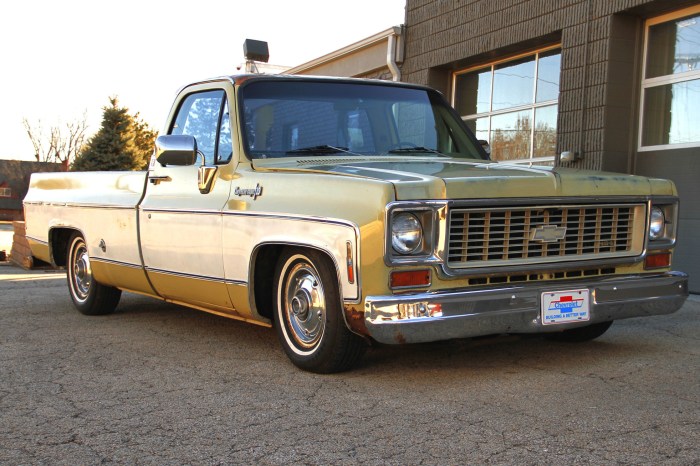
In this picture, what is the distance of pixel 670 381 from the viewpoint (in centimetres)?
463

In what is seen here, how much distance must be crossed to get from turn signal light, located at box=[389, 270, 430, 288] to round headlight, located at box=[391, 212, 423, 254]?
4.4 inches

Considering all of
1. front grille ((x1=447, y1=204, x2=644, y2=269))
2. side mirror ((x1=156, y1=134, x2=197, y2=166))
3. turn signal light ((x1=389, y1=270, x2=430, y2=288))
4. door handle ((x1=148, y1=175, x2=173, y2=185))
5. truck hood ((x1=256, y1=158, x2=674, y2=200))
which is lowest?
turn signal light ((x1=389, y1=270, x2=430, y2=288))

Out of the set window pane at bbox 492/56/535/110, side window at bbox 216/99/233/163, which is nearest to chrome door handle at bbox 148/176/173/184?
side window at bbox 216/99/233/163

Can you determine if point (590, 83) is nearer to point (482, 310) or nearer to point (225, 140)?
point (225, 140)

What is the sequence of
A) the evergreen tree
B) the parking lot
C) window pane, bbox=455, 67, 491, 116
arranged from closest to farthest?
the parking lot, window pane, bbox=455, 67, 491, 116, the evergreen tree

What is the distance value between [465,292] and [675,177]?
222 inches

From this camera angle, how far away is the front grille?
4458 mm

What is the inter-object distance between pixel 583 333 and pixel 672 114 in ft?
14.7

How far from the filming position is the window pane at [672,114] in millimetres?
9031

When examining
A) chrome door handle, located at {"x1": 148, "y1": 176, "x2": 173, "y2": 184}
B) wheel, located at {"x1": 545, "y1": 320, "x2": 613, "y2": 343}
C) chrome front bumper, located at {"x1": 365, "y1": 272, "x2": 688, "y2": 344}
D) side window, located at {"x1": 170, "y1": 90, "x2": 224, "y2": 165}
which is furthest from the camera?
chrome door handle, located at {"x1": 148, "y1": 176, "x2": 173, "y2": 184}

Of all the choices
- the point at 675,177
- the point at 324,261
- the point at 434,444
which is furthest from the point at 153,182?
the point at 675,177

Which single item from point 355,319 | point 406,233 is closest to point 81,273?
point 355,319

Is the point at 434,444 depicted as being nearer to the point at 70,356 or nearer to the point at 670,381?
the point at 670,381

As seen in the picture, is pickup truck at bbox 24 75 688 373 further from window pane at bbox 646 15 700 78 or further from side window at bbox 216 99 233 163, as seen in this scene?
window pane at bbox 646 15 700 78
